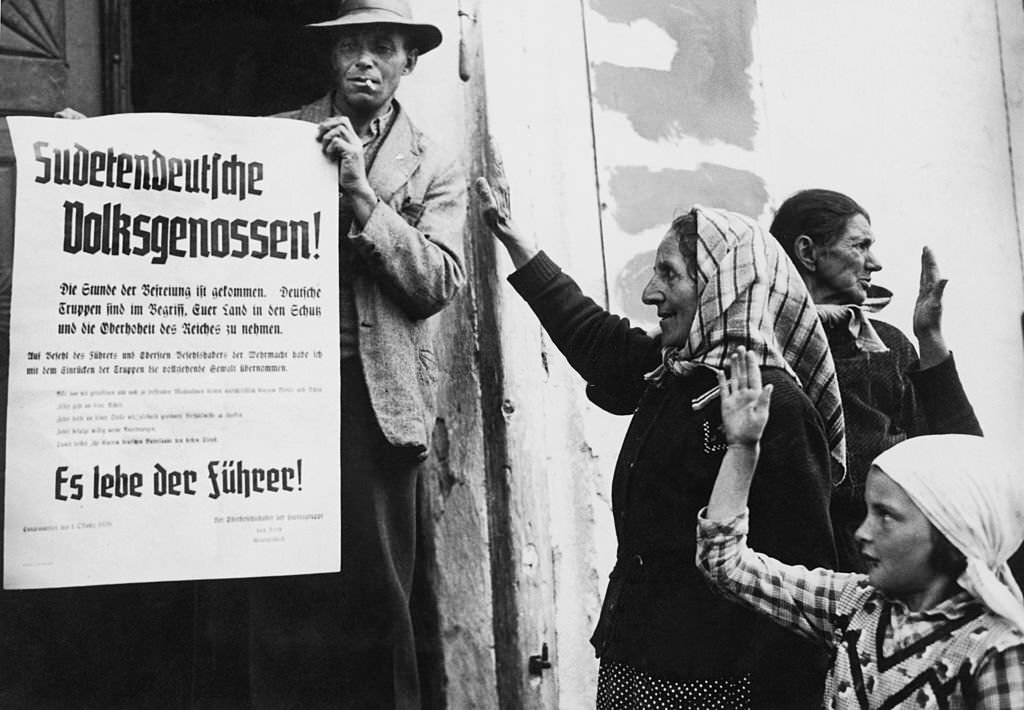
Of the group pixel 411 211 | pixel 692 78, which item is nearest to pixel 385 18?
pixel 411 211

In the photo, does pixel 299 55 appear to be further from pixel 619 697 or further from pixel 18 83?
pixel 619 697

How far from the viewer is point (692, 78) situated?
14.2 ft

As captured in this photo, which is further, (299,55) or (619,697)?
(299,55)

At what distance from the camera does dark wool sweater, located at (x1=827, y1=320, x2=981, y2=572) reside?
11.4ft

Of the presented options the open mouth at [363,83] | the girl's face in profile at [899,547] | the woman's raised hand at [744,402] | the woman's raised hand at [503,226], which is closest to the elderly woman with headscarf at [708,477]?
the woman's raised hand at [744,402]

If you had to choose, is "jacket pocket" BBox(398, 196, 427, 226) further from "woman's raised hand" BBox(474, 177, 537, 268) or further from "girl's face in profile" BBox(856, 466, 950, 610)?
"girl's face in profile" BBox(856, 466, 950, 610)

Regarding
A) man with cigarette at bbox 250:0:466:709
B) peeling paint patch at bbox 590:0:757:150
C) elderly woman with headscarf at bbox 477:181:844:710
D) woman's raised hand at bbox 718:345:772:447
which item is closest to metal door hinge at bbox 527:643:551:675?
Answer: man with cigarette at bbox 250:0:466:709

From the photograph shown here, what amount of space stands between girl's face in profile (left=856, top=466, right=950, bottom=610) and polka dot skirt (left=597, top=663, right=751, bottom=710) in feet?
1.47

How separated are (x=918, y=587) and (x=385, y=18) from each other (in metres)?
1.83

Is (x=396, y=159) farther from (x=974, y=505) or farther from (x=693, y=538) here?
(x=974, y=505)

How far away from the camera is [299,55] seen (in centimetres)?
403

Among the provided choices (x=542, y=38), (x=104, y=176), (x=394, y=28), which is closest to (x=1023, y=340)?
(x=542, y=38)

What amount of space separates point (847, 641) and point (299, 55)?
2.40m

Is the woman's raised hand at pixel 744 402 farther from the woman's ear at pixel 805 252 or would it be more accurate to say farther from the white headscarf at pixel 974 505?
the woman's ear at pixel 805 252
